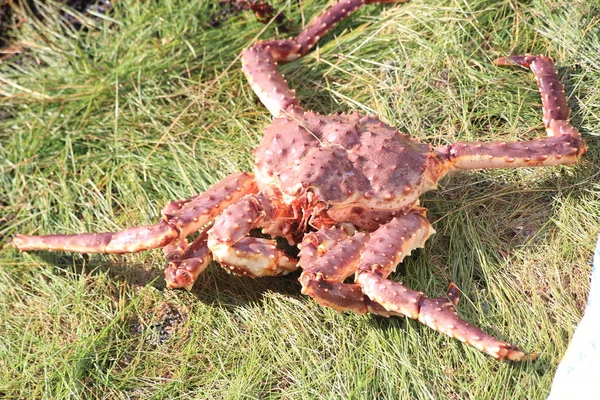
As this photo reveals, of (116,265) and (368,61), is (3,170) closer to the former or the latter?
(116,265)

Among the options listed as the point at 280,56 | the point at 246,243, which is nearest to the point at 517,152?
the point at 246,243

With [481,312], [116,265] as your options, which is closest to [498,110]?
[481,312]

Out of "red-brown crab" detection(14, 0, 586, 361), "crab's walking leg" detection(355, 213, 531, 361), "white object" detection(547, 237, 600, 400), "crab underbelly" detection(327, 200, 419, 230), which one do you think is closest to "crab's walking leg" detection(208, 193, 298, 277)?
"red-brown crab" detection(14, 0, 586, 361)

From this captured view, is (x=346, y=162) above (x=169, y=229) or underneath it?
above

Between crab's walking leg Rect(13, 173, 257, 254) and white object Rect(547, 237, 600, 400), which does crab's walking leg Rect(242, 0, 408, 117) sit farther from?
white object Rect(547, 237, 600, 400)

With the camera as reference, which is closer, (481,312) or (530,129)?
(481,312)

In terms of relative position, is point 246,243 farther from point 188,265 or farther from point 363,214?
point 363,214

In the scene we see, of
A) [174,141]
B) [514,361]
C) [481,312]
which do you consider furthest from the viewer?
[174,141]
